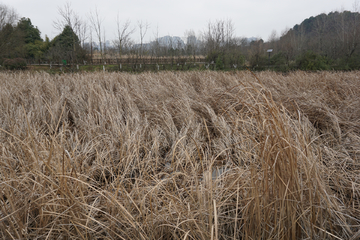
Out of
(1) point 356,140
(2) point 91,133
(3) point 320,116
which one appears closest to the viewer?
(1) point 356,140

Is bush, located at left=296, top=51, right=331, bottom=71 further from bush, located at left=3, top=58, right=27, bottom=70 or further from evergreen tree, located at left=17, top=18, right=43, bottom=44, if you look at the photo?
evergreen tree, located at left=17, top=18, right=43, bottom=44

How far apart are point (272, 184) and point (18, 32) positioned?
23.0 metres

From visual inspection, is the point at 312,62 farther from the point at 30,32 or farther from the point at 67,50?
the point at 30,32

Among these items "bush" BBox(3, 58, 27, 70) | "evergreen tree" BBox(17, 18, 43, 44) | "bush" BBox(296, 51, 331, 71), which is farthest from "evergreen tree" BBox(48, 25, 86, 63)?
"bush" BBox(296, 51, 331, 71)

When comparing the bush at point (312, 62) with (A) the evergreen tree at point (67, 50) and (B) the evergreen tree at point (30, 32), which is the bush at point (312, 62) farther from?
(B) the evergreen tree at point (30, 32)

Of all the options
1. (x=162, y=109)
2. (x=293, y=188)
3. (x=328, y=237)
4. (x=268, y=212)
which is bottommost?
(x=328, y=237)

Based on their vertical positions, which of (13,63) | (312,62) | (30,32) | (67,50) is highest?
(30,32)

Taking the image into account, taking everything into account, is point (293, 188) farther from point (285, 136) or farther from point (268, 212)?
point (285, 136)

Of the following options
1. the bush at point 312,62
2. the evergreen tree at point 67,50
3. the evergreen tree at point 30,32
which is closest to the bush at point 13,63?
the evergreen tree at point 67,50

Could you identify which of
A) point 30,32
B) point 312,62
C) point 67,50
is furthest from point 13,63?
point 312,62

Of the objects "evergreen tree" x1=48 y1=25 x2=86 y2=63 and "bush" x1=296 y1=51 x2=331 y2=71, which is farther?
"evergreen tree" x1=48 y1=25 x2=86 y2=63

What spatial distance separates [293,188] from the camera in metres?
0.95

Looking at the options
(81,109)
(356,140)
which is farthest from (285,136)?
(81,109)

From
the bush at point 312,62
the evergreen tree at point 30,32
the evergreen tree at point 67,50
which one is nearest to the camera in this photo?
the bush at point 312,62
